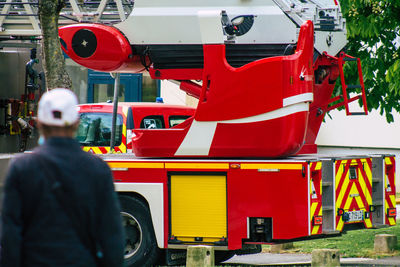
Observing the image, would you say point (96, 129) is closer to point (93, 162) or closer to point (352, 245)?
point (352, 245)

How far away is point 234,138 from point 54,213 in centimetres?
536

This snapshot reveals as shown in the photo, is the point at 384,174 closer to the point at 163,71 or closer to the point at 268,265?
the point at 268,265

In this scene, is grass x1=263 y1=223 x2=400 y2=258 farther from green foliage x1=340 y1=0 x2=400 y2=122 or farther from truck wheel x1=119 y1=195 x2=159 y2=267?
truck wheel x1=119 y1=195 x2=159 y2=267

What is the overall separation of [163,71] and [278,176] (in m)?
2.18

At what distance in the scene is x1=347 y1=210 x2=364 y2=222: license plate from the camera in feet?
32.8

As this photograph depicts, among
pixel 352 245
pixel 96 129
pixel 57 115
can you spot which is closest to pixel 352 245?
pixel 352 245

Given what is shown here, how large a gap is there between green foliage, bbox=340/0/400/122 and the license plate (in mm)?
1920

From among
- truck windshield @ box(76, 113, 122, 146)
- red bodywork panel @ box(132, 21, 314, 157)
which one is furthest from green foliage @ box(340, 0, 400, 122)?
truck windshield @ box(76, 113, 122, 146)

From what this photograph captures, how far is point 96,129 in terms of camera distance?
14.5m

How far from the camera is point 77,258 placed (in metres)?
4.30

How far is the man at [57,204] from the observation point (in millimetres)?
4273

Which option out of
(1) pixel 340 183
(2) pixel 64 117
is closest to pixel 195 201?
(1) pixel 340 183

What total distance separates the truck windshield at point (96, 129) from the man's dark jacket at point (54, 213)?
9.89 metres

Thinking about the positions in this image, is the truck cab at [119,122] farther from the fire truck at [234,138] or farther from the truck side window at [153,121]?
the fire truck at [234,138]
